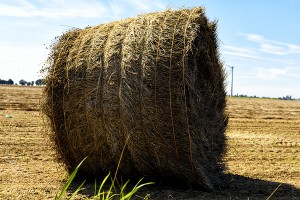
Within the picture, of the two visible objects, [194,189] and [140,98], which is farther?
[194,189]

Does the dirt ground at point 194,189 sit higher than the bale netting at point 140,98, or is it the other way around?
the bale netting at point 140,98

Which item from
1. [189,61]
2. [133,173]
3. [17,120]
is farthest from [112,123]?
[17,120]

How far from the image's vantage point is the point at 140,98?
5629mm

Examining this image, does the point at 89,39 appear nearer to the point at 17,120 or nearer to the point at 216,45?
the point at 216,45

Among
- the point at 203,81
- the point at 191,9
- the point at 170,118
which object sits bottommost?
the point at 170,118

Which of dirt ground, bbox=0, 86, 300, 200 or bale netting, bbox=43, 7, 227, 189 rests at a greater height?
bale netting, bbox=43, 7, 227, 189

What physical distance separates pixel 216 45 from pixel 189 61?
1.39 metres

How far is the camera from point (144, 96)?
5.62 meters

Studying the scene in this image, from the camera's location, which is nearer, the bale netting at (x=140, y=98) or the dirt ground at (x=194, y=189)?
the bale netting at (x=140, y=98)

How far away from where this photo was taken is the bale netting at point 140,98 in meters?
5.60

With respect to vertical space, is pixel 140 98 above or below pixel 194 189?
above

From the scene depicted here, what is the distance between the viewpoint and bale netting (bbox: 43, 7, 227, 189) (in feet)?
18.4

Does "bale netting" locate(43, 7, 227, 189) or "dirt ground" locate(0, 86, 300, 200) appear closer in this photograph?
"bale netting" locate(43, 7, 227, 189)

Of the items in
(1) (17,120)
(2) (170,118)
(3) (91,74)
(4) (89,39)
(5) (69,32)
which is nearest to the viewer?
(2) (170,118)
